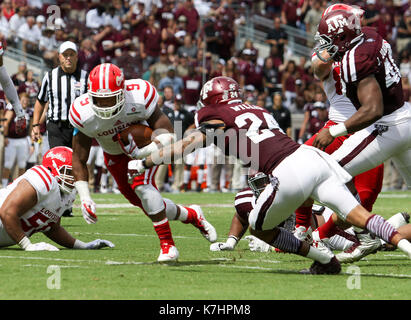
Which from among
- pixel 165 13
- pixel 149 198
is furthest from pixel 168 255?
pixel 165 13

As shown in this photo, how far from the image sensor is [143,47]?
711 inches

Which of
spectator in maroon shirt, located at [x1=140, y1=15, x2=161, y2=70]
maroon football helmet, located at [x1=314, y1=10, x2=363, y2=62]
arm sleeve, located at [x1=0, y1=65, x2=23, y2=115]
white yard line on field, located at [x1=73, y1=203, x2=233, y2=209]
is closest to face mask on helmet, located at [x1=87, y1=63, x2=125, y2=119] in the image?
maroon football helmet, located at [x1=314, y1=10, x2=363, y2=62]

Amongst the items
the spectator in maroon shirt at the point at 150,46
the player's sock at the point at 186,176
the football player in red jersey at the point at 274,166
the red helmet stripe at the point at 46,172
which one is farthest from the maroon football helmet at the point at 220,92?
the spectator in maroon shirt at the point at 150,46

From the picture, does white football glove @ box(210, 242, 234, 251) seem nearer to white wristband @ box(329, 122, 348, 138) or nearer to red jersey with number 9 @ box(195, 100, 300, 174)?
red jersey with number 9 @ box(195, 100, 300, 174)

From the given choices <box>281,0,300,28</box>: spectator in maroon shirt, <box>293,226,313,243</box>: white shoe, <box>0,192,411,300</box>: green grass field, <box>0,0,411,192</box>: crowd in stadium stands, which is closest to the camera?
<box>0,192,411,300</box>: green grass field

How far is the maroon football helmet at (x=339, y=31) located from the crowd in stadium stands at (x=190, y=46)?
9407 mm

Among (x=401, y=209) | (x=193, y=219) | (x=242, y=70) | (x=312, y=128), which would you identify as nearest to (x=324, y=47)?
(x=193, y=219)

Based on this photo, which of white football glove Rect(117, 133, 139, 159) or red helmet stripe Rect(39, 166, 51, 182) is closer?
white football glove Rect(117, 133, 139, 159)

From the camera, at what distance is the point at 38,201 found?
640cm

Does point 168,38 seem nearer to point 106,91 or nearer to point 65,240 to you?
point 65,240

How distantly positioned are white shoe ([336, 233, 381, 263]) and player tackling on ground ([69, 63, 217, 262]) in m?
1.31

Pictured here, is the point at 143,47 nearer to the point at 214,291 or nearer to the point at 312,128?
the point at 312,128

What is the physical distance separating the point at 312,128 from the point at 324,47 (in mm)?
9488

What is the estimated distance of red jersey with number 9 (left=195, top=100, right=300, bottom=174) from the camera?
5098mm
